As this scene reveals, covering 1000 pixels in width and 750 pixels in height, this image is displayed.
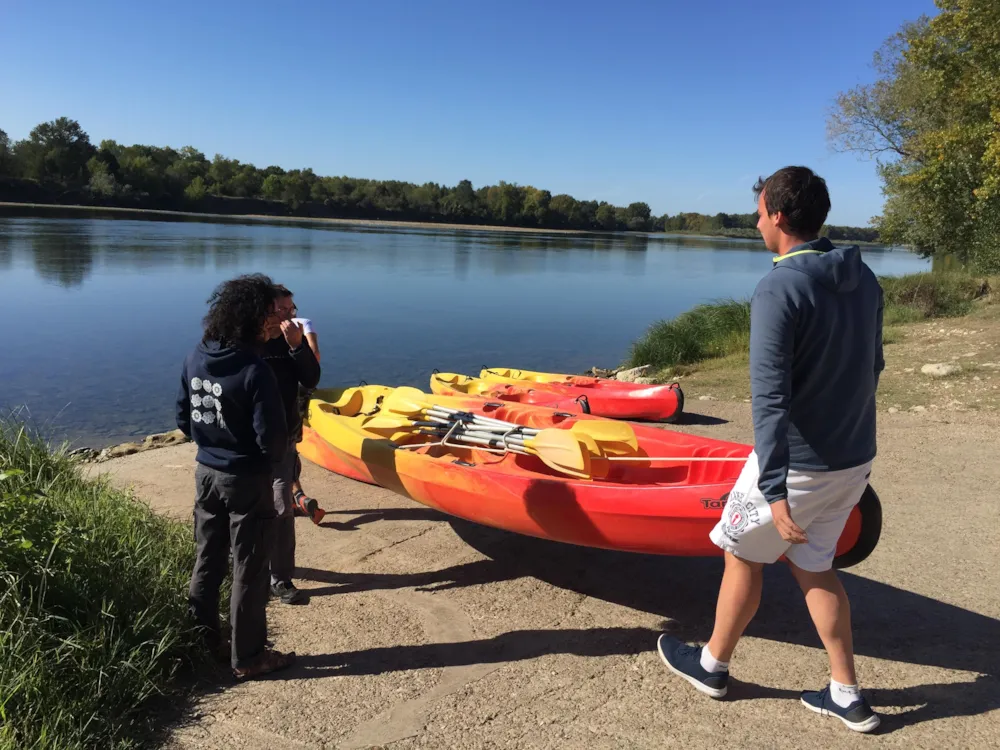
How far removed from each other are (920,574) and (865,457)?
86.5 inches

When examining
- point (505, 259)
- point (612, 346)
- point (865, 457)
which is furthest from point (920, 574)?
point (505, 259)

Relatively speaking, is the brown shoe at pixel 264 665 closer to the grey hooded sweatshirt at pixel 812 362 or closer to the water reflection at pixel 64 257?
the grey hooded sweatshirt at pixel 812 362

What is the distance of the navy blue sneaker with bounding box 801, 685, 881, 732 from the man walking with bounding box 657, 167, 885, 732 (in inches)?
10.2

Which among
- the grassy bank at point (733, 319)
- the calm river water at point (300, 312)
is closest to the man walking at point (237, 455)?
the calm river water at point (300, 312)

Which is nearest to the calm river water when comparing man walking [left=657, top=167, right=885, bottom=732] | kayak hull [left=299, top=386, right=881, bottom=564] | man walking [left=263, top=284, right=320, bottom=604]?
kayak hull [left=299, top=386, right=881, bottom=564]

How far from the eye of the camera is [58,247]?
1238 inches

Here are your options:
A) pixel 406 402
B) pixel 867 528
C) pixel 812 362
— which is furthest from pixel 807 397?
pixel 406 402

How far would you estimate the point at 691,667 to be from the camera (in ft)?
9.93

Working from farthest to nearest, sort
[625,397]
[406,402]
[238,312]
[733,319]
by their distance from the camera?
1. [733,319]
2. [625,397]
3. [406,402]
4. [238,312]

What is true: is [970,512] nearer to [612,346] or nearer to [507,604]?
[507,604]

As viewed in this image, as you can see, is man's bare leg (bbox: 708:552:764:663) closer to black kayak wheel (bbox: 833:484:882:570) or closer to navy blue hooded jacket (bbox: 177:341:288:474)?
black kayak wheel (bbox: 833:484:882:570)

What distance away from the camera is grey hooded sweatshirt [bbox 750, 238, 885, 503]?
7.67 ft

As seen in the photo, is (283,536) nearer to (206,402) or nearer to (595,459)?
(206,402)

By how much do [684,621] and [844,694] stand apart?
1045 millimetres
